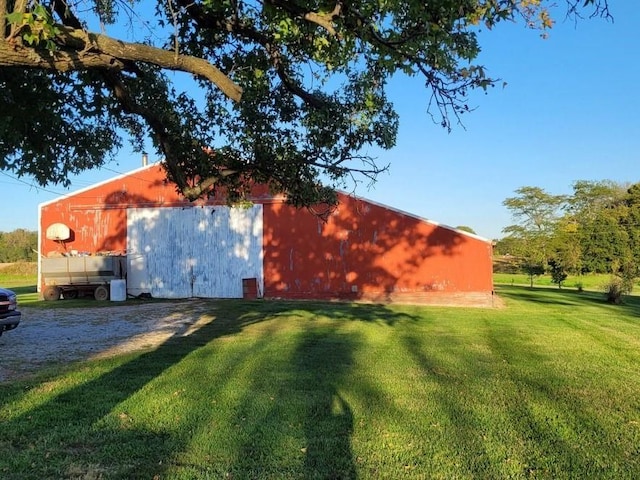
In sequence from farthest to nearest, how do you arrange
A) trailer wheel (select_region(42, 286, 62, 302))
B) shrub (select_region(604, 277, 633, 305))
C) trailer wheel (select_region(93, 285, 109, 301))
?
shrub (select_region(604, 277, 633, 305)) < trailer wheel (select_region(93, 285, 109, 301)) < trailer wheel (select_region(42, 286, 62, 302))

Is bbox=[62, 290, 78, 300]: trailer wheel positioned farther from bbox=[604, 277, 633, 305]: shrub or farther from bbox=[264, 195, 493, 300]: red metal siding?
bbox=[604, 277, 633, 305]: shrub

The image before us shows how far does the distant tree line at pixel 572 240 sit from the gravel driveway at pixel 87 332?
933 inches

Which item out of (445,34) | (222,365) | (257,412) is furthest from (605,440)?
(222,365)

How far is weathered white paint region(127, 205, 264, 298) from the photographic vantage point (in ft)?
80.2

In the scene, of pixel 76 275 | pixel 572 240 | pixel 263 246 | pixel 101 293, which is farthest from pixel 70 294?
pixel 572 240

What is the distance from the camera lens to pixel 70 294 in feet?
78.5

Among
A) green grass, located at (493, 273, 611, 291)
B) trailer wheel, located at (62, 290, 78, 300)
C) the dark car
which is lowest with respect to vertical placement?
green grass, located at (493, 273, 611, 291)

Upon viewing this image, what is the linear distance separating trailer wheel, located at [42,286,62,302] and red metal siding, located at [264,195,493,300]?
8.74 metres

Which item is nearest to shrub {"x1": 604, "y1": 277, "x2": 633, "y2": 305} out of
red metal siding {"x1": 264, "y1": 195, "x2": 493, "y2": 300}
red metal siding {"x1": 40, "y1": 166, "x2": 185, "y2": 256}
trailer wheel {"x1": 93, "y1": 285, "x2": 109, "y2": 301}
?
red metal siding {"x1": 264, "y1": 195, "x2": 493, "y2": 300}

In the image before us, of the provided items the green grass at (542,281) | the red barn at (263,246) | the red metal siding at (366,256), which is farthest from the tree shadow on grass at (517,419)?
the green grass at (542,281)

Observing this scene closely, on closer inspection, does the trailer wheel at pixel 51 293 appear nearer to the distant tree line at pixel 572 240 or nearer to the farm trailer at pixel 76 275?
the farm trailer at pixel 76 275

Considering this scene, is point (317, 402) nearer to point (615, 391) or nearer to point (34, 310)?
point (615, 391)

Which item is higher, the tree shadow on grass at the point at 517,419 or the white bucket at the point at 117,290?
the white bucket at the point at 117,290

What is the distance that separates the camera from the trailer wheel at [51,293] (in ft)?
76.1
